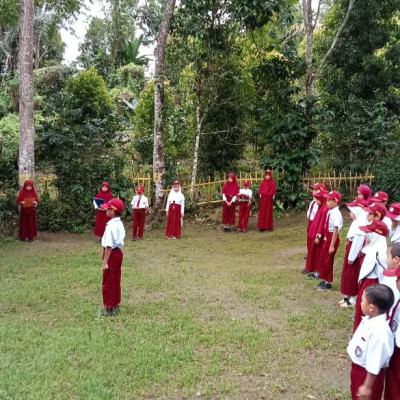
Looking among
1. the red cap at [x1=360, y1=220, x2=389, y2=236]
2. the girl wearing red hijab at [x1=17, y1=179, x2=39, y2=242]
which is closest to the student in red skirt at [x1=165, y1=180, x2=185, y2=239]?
the girl wearing red hijab at [x1=17, y1=179, x2=39, y2=242]

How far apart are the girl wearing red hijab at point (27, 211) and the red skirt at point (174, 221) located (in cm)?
329

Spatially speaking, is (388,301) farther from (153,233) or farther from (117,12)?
(117,12)

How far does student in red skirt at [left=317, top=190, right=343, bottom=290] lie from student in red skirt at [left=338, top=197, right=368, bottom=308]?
694mm

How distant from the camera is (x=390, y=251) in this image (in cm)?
365

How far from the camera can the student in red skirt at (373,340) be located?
314 centimetres

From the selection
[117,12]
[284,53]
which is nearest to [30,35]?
[284,53]

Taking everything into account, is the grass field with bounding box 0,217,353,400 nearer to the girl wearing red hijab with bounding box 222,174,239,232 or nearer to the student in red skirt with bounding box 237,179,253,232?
the student in red skirt with bounding box 237,179,253,232

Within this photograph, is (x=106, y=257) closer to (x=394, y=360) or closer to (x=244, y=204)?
(x=394, y=360)

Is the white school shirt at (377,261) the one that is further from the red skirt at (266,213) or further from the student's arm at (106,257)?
the red skirt at (266,213)

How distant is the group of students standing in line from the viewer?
317 cm

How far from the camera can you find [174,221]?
11.9 metres

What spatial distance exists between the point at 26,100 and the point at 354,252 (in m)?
9.07

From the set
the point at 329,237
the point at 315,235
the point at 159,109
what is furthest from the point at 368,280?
the point at 159,109

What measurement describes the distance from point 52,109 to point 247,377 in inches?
431
